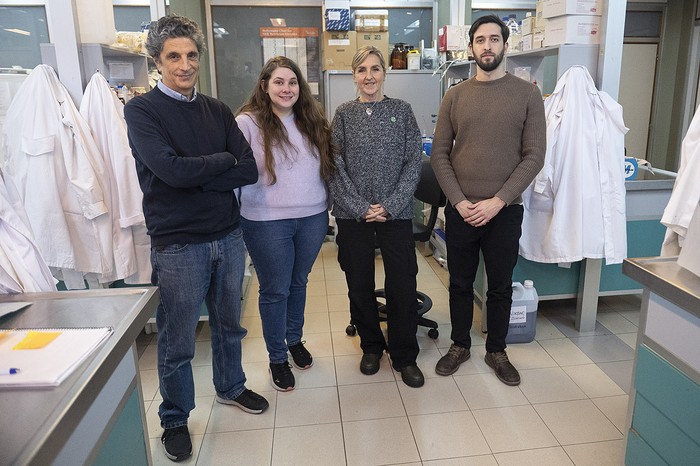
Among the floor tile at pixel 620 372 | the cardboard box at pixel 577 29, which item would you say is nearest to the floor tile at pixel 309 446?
the floor tile at pixel 620 372

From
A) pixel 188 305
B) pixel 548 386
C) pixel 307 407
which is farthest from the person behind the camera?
pixel 548 386

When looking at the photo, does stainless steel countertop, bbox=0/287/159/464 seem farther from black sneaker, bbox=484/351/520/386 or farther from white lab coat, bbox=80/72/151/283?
black sneaker, bbox=484/351/520/386

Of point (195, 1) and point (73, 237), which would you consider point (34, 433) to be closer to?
point (73, 237)

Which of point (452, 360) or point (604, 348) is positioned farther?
point (604, 348)

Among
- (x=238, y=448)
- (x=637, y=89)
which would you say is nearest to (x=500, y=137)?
(x=238, y=448)

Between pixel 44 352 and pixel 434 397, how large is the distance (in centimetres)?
170

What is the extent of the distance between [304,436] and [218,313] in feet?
1.97

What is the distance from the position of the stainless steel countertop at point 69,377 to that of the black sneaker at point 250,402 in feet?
3.30

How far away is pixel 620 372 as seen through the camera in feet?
8.25

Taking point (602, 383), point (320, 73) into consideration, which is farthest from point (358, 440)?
point (320, 73)

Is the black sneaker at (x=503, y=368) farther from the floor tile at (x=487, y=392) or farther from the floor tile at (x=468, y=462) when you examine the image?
the floor tile at (x=468, y=462)

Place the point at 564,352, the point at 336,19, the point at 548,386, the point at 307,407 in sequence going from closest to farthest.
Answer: the point at 307,407 < the point at 548,386 < the point at 564,352 < the point at 336,19

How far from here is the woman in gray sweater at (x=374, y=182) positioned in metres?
2.18

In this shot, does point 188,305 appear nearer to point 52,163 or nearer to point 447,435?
point 52,163
